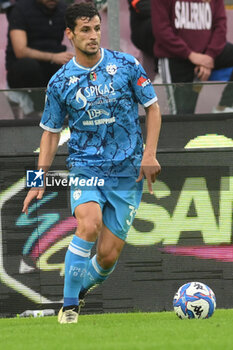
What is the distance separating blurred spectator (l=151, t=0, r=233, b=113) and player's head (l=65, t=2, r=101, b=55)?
3.45 metres

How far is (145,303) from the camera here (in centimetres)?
785

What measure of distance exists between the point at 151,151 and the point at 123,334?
1.47 metres

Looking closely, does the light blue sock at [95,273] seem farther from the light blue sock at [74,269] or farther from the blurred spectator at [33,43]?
the blurred spectator at [33,43]

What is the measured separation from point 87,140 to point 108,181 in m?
0.35

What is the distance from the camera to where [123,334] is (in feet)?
17.4

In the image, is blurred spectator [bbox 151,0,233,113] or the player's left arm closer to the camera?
the player's left arm

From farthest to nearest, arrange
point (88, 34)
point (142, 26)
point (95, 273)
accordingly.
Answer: point (142, 26), point (95, 273), point (88, 34)

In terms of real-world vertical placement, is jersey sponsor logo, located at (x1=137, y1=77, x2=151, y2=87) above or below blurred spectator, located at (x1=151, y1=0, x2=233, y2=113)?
above

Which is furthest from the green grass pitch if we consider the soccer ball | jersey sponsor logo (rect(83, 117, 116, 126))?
jersey sponsor logo (rect(83, 117, 116, 126))

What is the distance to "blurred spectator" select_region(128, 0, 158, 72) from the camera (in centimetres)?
1012

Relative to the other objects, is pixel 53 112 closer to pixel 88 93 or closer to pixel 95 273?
pixel 88 93

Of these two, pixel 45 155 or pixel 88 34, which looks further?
pixel 45 155

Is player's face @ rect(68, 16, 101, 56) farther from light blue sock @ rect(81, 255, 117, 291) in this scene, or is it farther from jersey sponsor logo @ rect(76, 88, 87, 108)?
light blue sock @ rect(81, 255, 117, 291)

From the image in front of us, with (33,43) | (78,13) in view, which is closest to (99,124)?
(78,13)
